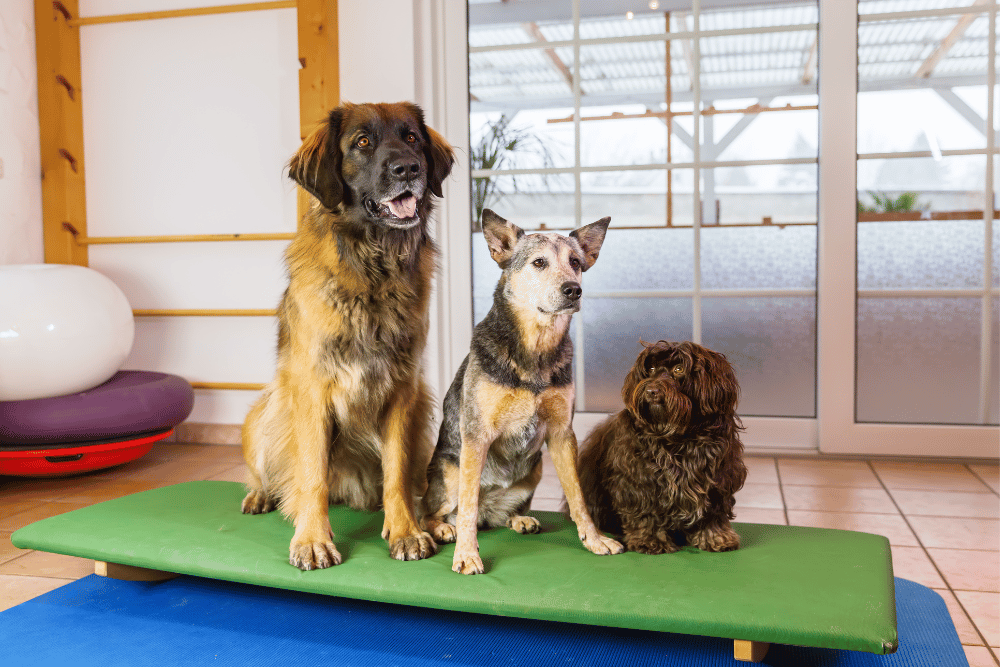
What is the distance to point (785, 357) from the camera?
367cm

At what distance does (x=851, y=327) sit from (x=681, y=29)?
65.4 inches

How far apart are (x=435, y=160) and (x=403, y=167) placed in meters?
0.23

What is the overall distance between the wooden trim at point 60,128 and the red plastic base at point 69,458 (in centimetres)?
129

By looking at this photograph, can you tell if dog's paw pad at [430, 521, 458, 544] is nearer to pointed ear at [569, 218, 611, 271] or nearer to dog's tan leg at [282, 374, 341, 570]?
dog's tan leg at [282, 374, 341, 570]

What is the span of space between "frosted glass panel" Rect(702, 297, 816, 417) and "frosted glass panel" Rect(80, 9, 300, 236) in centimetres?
227

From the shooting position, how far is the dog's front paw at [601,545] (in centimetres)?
181

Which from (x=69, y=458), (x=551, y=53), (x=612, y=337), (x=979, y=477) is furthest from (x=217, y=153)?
(x=979, y=477)

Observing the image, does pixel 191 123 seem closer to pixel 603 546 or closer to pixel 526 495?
pixel 526 495

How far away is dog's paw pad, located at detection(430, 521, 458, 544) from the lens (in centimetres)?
195

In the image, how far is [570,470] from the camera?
1.83m

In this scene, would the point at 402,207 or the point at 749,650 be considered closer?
the point at 749,650

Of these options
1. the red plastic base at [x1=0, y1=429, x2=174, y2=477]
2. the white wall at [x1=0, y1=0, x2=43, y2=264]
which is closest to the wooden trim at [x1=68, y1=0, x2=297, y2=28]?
the white wall at [x1=0, y1=0, x2=43, y2=264]

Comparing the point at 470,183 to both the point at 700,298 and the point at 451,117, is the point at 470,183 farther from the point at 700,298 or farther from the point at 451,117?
the point at 700,298

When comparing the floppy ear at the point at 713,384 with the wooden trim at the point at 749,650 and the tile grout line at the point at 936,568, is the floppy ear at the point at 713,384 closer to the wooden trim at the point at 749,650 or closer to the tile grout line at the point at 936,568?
the wooden trim at the point at 749,650
